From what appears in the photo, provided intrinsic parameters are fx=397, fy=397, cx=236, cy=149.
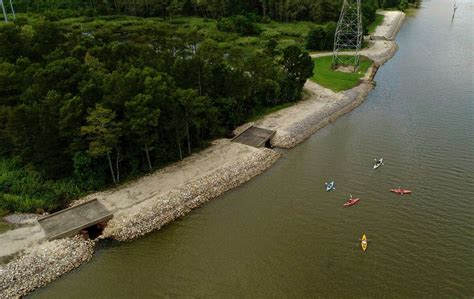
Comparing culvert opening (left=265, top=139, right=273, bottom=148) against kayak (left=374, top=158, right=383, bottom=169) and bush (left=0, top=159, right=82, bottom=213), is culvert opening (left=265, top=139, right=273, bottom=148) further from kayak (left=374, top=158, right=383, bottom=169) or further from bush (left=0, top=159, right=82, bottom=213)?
bush (left=0, top=159, right=82, bottom=213)

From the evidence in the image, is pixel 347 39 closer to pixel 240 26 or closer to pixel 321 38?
pixel 321 38

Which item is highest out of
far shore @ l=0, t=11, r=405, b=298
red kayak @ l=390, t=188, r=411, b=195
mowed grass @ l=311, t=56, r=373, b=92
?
mowed grass @ l=311, t=56, r=373, b=92

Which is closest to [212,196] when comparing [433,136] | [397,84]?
[433,136]

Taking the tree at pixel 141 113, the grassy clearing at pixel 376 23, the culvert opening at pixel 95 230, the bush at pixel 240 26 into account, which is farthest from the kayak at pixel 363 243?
the grassy clearing at pixel 376 23

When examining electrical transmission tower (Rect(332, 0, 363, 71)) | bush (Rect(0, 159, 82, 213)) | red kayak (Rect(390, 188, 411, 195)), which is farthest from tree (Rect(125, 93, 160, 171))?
electrical transmission tower (Rect(332, 0, 363, 71))

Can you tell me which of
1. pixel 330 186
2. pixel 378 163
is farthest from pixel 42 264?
pixel 378 163

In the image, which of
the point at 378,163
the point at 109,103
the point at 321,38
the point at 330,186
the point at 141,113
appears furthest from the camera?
the point at 321,38

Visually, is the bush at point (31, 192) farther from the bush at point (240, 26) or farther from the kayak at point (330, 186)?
the bush at point (240, 26)
